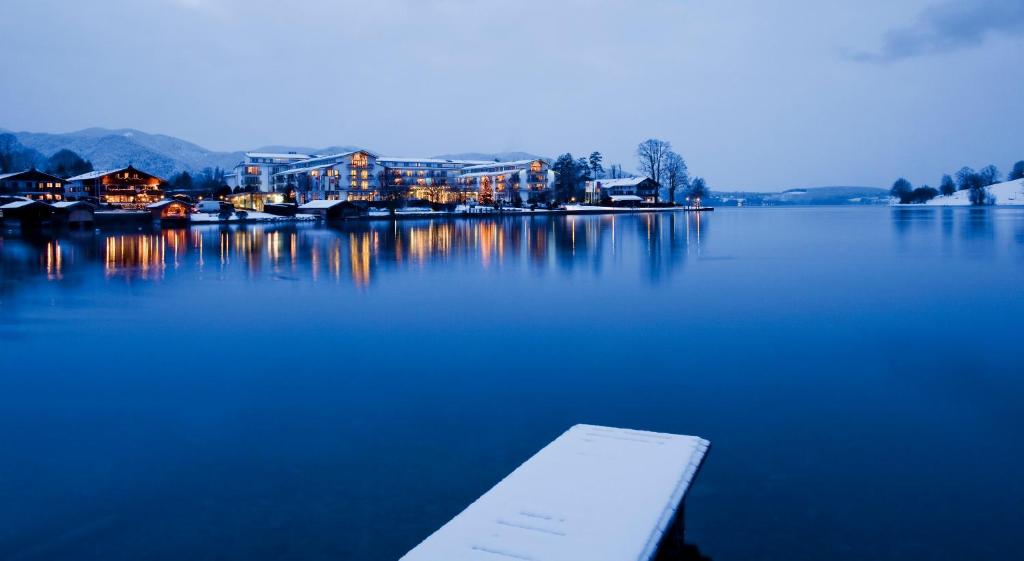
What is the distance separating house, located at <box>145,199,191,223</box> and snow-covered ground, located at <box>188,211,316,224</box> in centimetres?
63

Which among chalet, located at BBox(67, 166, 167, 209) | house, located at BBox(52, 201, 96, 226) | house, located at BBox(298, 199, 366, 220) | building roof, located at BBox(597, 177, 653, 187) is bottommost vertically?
house, located at BBox(52, 201, 96, 226)

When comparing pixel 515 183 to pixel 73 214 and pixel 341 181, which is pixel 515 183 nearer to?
pixel 341 181

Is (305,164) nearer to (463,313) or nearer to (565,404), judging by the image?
(463,313)

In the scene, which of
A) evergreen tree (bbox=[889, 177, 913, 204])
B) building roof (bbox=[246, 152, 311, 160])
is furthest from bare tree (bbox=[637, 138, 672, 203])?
evergreen tree (bbox=[889, 177, 913, 204])

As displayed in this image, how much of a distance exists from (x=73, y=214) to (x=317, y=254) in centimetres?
2818

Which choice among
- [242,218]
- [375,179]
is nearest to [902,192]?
[375,179]

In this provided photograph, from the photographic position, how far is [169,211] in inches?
1885

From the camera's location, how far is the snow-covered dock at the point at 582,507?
304cm

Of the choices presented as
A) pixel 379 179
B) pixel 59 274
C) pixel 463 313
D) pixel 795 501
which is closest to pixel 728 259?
pixel 463 313

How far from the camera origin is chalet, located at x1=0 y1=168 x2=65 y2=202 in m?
54.4

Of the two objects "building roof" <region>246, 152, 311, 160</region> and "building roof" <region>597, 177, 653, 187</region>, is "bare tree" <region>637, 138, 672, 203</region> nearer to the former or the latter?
"building roof" <region>597, 177, 653, 187</region>

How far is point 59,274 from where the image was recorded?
17375 mm

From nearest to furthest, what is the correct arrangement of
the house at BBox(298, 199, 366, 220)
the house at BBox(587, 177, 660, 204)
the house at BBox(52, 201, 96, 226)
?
the house at BBox(52, 201, 96, 226) → the house at BBox(298, 199, 366, 220) → the house at BBox(587, 177, 660, 204)

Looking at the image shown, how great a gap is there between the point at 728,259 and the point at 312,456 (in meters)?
17.4
